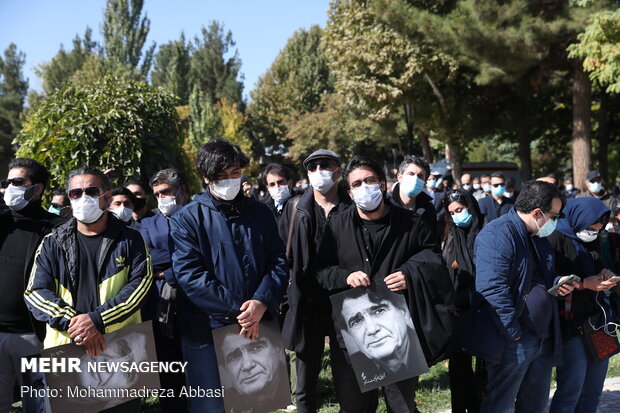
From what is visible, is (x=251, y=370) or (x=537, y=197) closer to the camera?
(x=251, y=370)

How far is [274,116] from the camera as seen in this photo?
49750mm

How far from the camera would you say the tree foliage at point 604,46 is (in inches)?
500

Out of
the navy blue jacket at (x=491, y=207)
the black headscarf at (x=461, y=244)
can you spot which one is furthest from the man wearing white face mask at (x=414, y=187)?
the navy blue jacket at (x=491, y=207)

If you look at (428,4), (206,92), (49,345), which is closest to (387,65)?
(428,4)

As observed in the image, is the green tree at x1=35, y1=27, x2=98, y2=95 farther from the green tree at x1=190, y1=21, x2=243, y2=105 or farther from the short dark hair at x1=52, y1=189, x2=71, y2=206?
the short dark hair at x1=52, y1=189, x2=71, y2=206

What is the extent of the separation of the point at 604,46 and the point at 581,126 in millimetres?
4823

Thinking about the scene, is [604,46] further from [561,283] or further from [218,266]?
[218,266]

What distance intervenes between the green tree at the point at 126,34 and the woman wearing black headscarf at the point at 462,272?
45951mm

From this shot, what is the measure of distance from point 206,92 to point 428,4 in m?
42.9

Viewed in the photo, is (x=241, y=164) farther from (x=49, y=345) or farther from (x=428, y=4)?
(x=428, y=4)

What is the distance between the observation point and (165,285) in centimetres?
400

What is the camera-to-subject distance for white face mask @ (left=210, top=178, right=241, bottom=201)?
3699 millimetres

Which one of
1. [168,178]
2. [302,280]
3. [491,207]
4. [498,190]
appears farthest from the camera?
[498,190]

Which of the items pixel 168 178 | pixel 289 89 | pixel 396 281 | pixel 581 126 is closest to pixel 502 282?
→ pixel 396 281
